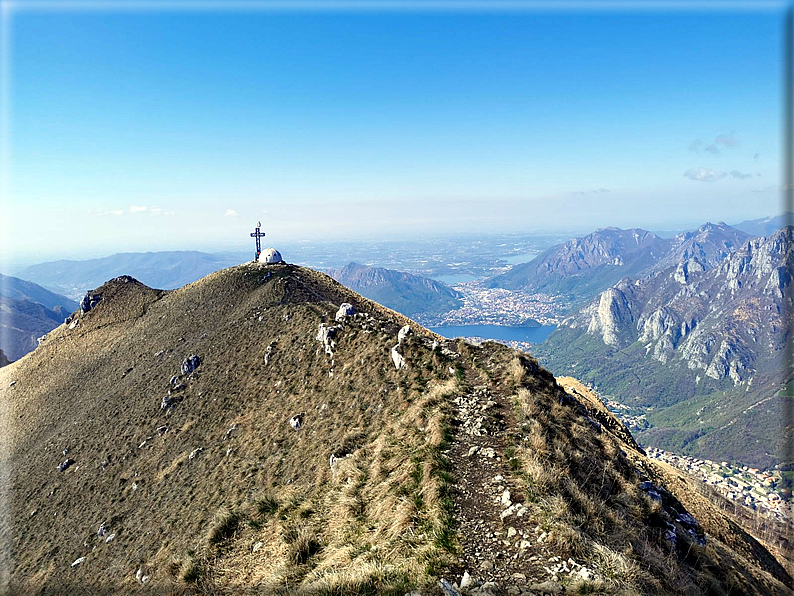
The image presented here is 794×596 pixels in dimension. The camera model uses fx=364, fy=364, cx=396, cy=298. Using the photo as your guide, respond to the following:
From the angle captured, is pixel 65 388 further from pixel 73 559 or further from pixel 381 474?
pixel 381 474

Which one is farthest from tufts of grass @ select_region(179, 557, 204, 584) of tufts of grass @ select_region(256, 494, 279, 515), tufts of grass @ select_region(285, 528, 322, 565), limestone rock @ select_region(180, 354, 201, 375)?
limestone rock @ select_region(180, 354, 201, 375)

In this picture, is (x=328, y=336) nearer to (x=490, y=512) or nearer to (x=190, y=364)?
(x=190, y=364)

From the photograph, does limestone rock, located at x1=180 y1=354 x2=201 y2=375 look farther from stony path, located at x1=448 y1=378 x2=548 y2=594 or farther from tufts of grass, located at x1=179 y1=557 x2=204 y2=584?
stony path, located at x1=448 y1=378 x2=548 y2=594

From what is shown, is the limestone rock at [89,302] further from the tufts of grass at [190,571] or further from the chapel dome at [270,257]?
the tufts of grass at [190,571]

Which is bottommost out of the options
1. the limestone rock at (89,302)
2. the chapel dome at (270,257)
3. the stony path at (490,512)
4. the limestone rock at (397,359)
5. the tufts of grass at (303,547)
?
the tufts of grass at (303,547)

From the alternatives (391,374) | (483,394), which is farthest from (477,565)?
(391,374)

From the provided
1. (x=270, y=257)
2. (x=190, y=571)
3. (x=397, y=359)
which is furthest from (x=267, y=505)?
(x=270, y=257)

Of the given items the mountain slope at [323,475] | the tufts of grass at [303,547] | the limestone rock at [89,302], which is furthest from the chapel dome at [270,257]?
the tufts of grass at [303,547]

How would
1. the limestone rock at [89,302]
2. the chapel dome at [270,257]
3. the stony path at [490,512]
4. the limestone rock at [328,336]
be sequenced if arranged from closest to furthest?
1. the stony path at [490,512]
2. the limestone rock at [328,336]
3. the chapel dome at [270,257]
4. the limestone rock at [89,302]
